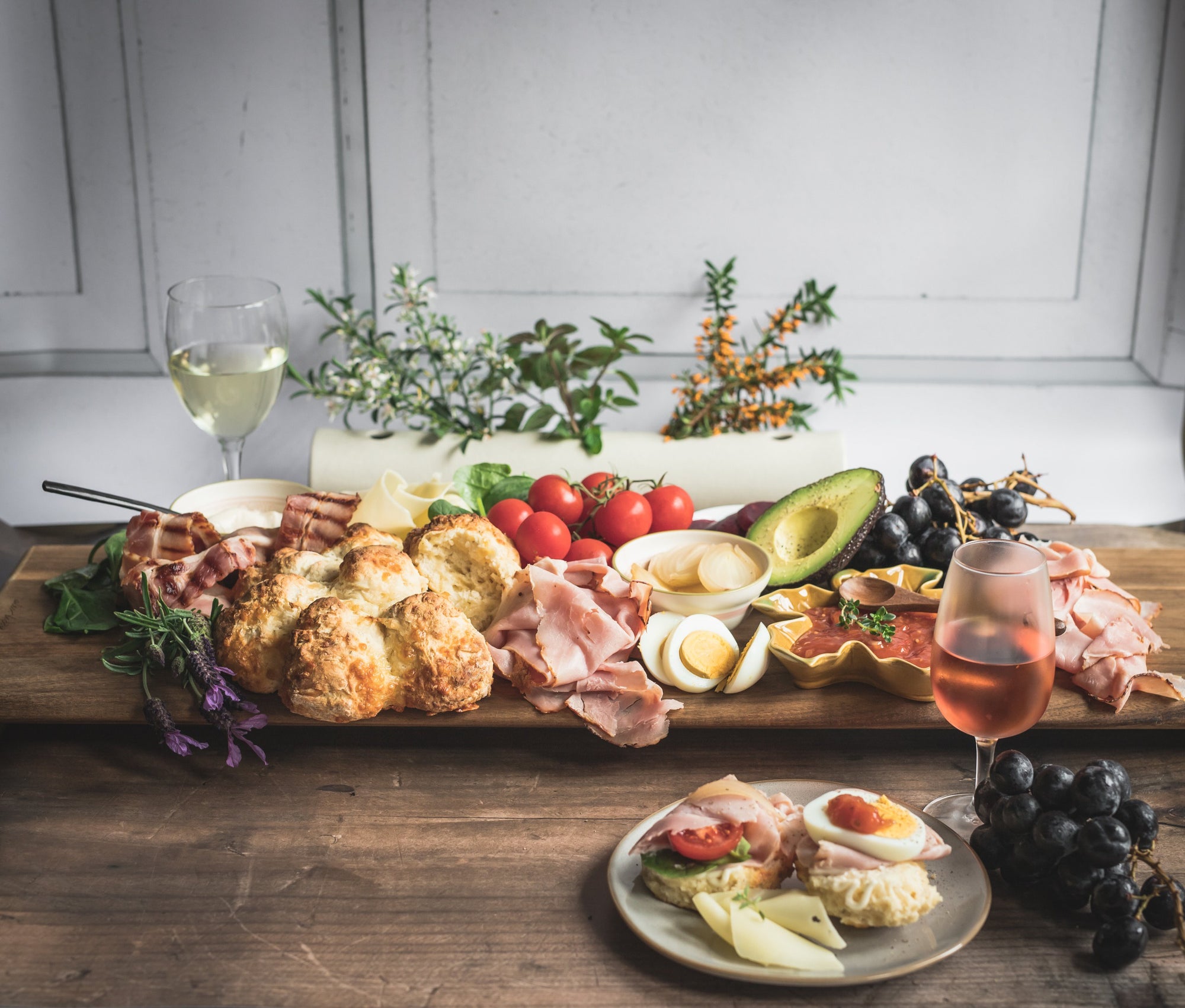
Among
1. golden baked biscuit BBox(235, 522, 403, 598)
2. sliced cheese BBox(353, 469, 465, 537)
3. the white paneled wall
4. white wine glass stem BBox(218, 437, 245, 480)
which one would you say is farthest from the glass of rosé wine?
the white paneled wall

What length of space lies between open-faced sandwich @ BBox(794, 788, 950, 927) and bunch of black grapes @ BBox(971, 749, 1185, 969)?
0.33 feet

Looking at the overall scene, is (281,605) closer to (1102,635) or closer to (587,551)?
(587,551)

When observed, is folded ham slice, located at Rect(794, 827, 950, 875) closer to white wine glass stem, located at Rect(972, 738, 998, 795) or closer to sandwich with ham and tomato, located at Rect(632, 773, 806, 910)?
sandwich with ham and tomato, located at Rect(632, 773, 806, 910)

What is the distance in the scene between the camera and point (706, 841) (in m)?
0.96

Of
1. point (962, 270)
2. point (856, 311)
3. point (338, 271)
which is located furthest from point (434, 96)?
point (962, 270)

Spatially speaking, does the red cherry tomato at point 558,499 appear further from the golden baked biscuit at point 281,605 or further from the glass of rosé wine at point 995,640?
the glass of rosé wine at point 995,640

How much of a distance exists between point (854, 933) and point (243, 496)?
1.19 m

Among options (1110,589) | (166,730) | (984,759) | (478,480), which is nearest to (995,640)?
(984,759)

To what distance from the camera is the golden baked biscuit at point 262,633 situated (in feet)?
4.06

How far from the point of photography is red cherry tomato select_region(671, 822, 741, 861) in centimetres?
95

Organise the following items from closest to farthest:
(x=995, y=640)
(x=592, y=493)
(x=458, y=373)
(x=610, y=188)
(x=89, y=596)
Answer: (x=995, y=640), (x=89, y=596), (x=592, y=493), (x=458, y=373), (x=610, y=188)

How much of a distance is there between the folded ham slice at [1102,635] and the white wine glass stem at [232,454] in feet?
4.65

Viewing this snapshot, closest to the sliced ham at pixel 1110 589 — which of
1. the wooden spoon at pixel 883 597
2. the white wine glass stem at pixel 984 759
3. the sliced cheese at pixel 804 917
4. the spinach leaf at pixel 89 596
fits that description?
the wooden spoon at pixel 883 597

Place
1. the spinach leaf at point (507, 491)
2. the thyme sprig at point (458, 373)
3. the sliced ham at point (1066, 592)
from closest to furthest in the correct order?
the sliced ham at point (1066, 592)
the spinach leaf at point (507, 491)
the thyme sprig at point (458, 373)
